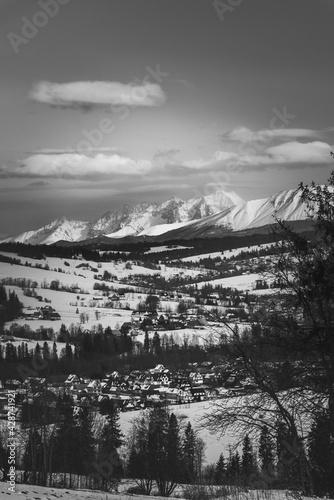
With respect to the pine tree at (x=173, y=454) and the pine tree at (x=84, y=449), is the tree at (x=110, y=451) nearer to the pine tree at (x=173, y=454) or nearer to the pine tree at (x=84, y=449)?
the pine tree at (x=84, y=449)

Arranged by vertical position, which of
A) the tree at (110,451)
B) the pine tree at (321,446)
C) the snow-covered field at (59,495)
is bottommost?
the tree at (110,451)

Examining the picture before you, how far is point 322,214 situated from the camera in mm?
12188

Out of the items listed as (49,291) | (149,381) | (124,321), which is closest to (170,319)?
(124,321)

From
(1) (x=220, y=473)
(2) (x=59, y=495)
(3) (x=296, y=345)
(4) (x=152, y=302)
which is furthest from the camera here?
(4) (x=152, y=302)

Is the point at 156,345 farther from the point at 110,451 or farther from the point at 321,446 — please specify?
the point at 321,446

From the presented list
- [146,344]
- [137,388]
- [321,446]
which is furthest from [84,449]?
[146,344]

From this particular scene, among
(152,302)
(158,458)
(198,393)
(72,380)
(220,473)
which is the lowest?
(220,473)

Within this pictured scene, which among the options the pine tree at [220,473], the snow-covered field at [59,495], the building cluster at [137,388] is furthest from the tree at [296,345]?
the building cluster at [137,388]

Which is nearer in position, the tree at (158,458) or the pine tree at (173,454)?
the tree at (158,458)

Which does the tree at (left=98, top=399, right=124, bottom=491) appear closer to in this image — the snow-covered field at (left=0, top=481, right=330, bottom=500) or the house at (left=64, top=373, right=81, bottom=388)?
the snow-covered field at (left=0, top=481, right=330, bottom=500)

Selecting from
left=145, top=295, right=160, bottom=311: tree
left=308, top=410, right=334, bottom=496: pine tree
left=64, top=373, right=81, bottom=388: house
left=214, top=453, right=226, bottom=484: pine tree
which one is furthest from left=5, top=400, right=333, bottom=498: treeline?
left=145, top=295, right=160, bottom=311: tree

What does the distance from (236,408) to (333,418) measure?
2.03 metres

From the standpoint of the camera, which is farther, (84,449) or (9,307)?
(9,307)

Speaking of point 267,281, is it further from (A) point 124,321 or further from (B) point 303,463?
(A) point 124,321
